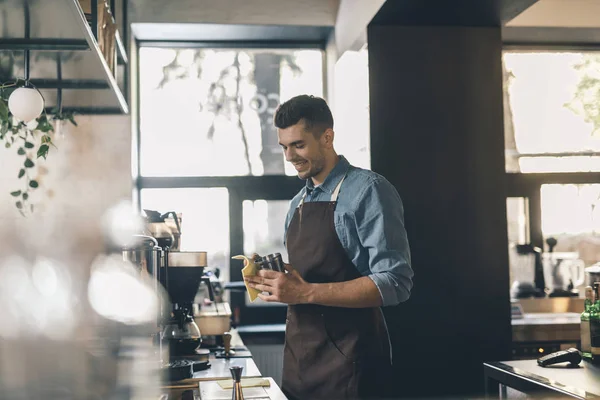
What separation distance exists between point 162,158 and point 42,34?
7.91 ft

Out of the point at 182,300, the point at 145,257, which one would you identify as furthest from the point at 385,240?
the point at 182,300

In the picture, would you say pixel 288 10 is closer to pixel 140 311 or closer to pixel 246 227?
pixel 246 227

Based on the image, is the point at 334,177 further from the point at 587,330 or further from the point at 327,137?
the point at 587,330

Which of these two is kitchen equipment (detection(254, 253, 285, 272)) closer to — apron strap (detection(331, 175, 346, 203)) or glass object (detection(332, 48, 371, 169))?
apron strap (detection(331, 175, 346, 203))

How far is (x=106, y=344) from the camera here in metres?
1.53

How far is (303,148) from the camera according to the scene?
234 cm

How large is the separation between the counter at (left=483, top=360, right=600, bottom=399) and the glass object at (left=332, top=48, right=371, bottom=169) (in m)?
1.47

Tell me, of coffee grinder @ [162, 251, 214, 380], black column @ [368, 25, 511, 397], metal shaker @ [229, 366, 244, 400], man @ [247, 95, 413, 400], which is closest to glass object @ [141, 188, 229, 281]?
black column @ [368, 25, 511, 397]

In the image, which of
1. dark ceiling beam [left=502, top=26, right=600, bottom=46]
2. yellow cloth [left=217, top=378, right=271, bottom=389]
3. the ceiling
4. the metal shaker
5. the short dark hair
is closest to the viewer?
the metal shaker

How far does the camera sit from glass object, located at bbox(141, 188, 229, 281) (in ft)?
15.8

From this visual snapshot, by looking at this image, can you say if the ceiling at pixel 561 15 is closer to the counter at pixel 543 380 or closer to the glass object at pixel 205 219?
the glass object at pixel 205 219

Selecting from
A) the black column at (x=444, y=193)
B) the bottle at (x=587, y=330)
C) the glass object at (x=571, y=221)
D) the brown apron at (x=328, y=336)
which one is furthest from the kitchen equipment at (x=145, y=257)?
the glass object at (x=571, y=221)

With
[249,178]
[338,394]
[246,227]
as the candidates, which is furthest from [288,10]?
[338,394]

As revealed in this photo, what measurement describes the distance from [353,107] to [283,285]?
219 cm
